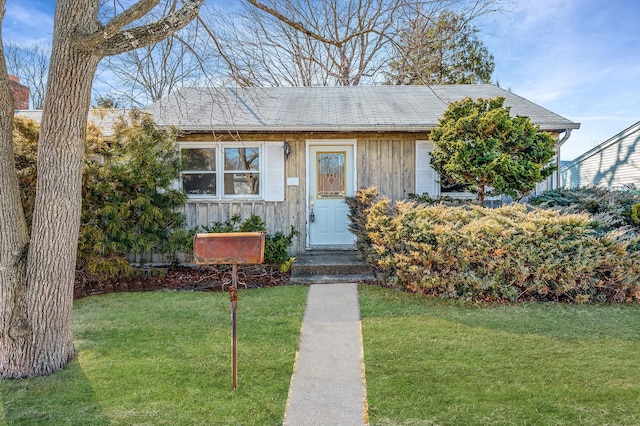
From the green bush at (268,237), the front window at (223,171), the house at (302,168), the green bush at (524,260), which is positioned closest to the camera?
the green bush at (524,260)

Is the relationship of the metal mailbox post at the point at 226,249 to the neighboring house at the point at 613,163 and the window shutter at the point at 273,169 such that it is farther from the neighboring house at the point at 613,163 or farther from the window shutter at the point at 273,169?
the neighboring house at the point at 613,163

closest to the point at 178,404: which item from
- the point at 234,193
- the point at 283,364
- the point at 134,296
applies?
the point at 283,364

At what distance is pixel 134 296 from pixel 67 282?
2.61 metres

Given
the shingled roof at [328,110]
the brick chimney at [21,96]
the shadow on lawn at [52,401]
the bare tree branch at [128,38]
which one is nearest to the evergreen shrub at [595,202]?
the shingled roof at [328,110]

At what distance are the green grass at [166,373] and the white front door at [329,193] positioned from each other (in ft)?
9.57

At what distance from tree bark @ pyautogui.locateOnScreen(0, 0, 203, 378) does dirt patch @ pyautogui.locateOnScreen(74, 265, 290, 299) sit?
3.04m

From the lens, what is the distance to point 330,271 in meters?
6.34

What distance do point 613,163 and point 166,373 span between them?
52.4 ft

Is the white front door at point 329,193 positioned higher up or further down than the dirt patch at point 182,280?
higher up

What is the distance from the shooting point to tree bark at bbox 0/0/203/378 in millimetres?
2914

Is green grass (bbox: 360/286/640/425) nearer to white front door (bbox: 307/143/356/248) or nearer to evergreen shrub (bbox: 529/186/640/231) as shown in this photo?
evergreen shrub (bbox: 529/186/640/231)

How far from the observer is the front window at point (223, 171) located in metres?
7.45

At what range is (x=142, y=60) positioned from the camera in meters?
5.26

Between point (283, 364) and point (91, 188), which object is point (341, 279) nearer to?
point (283, 364)
